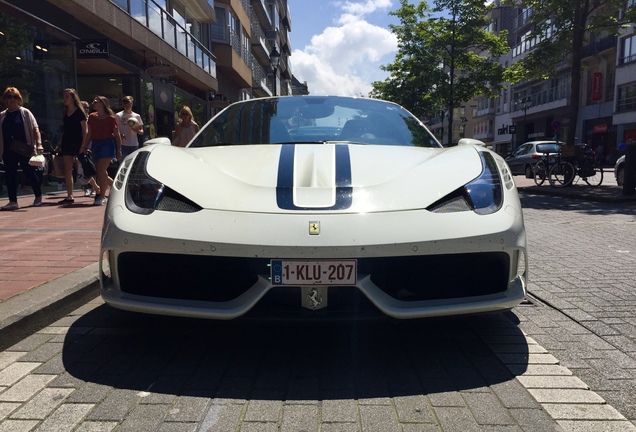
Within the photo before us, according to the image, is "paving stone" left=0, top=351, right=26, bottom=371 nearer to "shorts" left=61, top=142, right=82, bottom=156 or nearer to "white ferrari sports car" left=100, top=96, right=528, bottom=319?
"white ferrari sports car" left=100, top=96, right=528, bottom=319

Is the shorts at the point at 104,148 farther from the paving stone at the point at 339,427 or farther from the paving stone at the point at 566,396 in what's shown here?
the paving stone at the point at 566,396

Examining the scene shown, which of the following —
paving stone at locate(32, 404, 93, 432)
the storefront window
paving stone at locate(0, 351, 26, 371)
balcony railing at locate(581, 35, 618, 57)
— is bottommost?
paving stone at locate(32, 404, 93, 432)

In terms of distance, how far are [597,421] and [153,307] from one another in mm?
1876

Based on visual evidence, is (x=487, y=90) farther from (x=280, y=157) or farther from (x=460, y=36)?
(x=280, y=157)

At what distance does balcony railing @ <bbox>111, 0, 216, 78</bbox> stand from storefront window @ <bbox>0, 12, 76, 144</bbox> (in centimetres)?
185

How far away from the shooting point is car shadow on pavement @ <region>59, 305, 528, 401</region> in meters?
2.23

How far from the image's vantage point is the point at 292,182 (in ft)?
8.57

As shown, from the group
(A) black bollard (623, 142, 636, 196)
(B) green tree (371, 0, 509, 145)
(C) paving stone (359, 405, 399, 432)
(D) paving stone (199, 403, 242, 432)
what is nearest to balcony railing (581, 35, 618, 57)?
(B) green tree (371, 0, 509, 145)

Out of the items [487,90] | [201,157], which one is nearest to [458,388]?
Answer: [201,157]

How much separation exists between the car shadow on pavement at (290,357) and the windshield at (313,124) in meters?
1.30

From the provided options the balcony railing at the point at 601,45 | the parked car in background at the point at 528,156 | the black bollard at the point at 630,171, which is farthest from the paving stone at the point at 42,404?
the balcony railing at the point at 601,45

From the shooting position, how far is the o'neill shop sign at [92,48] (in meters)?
12.0

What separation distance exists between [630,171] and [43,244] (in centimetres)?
1027

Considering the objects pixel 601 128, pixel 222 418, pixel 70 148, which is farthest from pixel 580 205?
pixel 601 128
